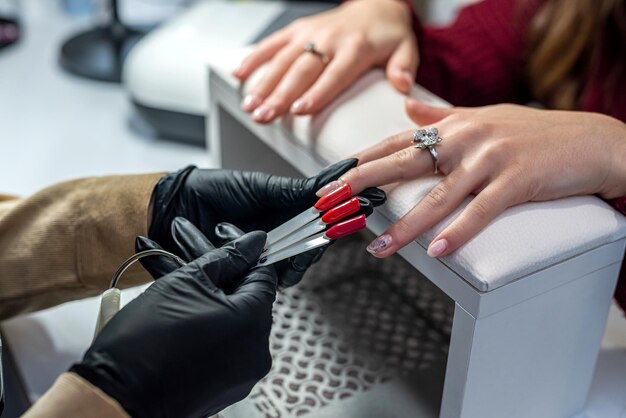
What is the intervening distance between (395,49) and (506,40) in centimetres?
23

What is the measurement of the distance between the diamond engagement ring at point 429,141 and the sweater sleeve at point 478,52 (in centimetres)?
34

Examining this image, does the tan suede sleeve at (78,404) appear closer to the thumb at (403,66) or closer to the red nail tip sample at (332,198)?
the red nail tip sample at (332,198)

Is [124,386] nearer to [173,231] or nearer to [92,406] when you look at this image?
[92,406]

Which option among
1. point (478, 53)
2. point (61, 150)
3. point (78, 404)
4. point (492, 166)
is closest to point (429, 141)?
point (492, 166)

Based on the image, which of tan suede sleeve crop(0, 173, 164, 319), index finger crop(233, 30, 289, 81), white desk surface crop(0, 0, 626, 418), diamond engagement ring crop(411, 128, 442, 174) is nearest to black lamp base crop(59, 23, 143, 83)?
white desk surface crop(0, 0, 626, 418)

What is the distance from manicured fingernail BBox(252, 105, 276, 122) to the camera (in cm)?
65

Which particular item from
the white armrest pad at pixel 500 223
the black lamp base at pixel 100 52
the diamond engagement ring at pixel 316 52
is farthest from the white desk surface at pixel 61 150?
the diamond engagement ring at pixel 316 52

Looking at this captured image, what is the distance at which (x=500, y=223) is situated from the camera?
0.49 m

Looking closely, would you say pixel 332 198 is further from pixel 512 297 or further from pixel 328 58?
pixel 328 58

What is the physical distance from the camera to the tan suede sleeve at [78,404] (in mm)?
399

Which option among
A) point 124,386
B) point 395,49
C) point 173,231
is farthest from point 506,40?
point 124,386

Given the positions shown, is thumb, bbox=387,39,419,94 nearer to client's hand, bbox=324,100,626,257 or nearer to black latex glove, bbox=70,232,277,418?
client's hand, bbox=324,100,626,257

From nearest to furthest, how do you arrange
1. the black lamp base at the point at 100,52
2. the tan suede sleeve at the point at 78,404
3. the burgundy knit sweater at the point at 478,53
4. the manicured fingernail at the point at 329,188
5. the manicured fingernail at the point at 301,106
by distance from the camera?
the tan suede sleeve at the point at 78,404 → the manicured fingernail at the point at 329,188 → the manicured fingernail at the point at 301,106 → the burgundy knit sweater at the point at 478,53 → the black lamp base at the point at 100,52

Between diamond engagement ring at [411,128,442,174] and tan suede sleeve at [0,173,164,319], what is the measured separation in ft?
0.69
